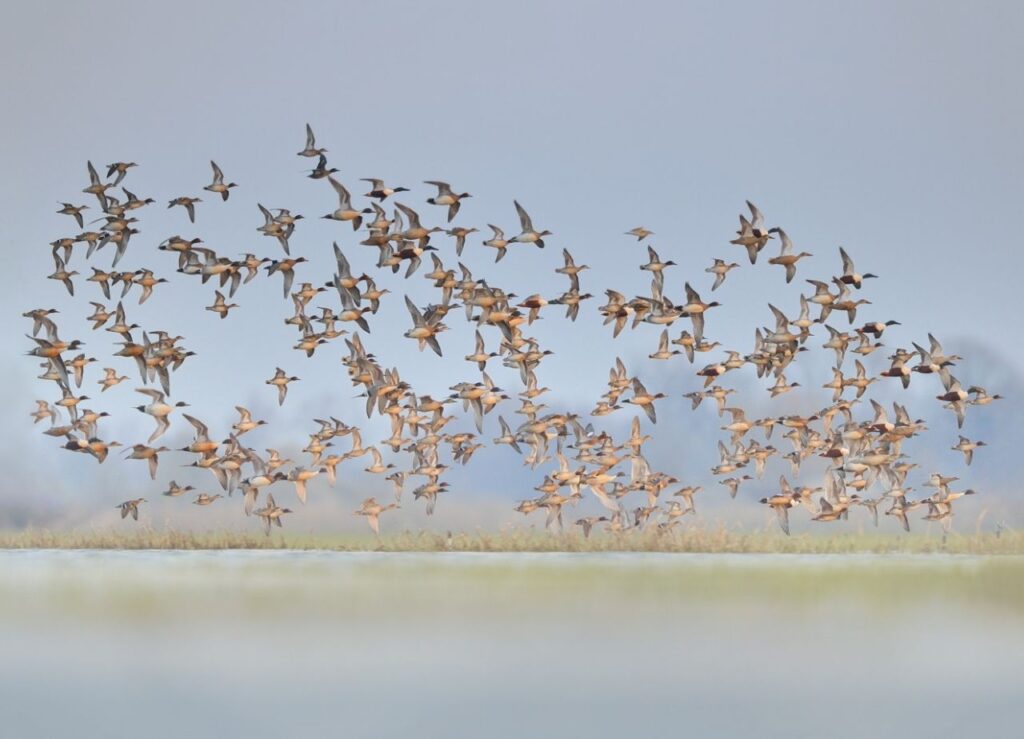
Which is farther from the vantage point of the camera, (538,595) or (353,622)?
(538,595)

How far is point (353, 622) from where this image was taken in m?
24.7

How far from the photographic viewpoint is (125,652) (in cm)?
2223

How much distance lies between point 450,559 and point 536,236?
7.92m

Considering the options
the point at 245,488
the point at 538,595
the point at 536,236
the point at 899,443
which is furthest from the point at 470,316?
the point at 899,443

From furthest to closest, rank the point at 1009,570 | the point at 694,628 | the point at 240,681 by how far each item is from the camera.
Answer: the point at 1009,570, the point at 694,628, the point at 240,681

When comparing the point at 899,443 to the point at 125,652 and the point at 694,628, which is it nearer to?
the point at 694,628

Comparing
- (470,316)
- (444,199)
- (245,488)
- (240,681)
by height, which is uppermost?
(444,199)

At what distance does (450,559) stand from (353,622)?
7.93m

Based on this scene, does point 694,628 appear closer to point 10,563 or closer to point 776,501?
point 776,501

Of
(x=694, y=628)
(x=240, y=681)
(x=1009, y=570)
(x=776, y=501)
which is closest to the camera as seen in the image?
(x=240, y=681)

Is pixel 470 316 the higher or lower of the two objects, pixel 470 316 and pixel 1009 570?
the higher

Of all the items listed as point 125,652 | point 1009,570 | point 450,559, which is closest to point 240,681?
point 125,652

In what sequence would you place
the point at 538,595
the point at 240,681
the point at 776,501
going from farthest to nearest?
the point at 776,501 < the point at 538,595 < the point at 240,681

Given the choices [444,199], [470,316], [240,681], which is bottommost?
[240,681]
